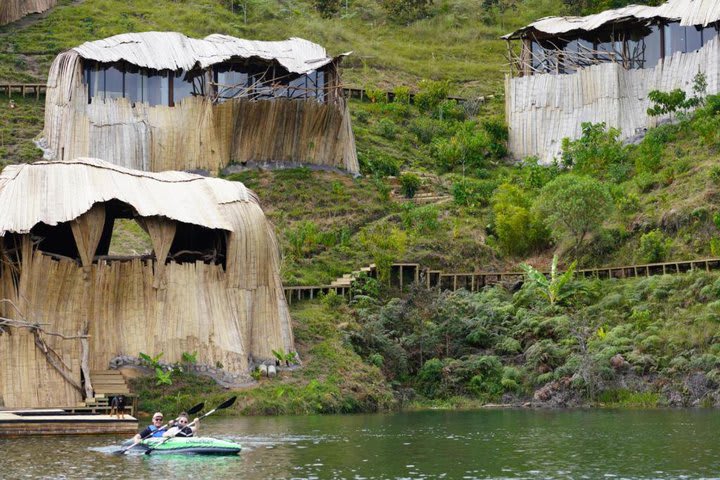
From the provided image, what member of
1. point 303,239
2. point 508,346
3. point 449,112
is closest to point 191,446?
point 508,346

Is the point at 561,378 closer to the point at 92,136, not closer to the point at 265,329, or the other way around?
the point at 265,329

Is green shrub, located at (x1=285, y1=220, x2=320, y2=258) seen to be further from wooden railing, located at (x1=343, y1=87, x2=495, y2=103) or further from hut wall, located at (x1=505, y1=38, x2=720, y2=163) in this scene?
wooden railing, located at (x1=343, y1=87, x2=495, y2=103)

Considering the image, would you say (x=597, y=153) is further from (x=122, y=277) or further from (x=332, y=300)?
(x=122, y=277)

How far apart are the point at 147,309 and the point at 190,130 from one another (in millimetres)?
14803

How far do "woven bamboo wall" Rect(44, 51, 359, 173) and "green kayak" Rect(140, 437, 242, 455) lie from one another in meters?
21.7

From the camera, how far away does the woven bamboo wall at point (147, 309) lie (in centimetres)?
3850

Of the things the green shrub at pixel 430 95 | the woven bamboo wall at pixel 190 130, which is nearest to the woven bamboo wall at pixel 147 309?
the woven bamboo wall at pixel 190 130

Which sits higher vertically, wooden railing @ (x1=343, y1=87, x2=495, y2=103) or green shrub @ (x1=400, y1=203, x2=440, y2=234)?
wooden railing @ (x1=343, y1=87, x2=495, y2=103)

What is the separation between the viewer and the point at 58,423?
116ft

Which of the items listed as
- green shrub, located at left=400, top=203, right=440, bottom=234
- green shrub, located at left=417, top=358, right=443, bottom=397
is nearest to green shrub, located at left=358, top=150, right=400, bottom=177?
green shrub, located at left=400, top=203, right=440, bottom=234

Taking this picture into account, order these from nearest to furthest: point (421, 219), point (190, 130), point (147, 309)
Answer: point (147, 309)
point (421, 219)
point (190, 130)

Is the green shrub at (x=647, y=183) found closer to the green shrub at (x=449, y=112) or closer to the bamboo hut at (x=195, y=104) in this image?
the bamboo hut at (x=195, y=104)

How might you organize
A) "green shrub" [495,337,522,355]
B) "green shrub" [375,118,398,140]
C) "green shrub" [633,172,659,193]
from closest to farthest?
1. "green shrub" [495,337,522,355]
2. "green shrub" [633,172,659,193]
3. "green shrub" [375,118,398,140]

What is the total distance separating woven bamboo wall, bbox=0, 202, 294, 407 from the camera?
38.5 m
